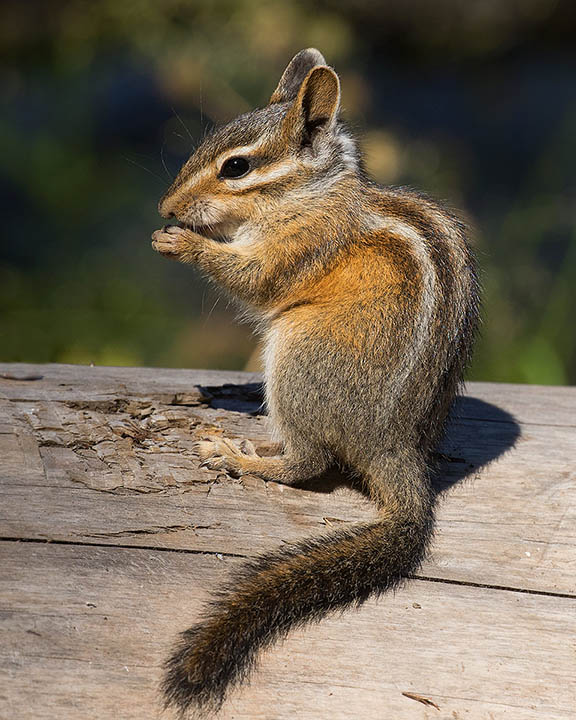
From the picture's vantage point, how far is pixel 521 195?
7477 mm

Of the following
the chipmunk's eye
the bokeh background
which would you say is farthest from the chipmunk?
the bokeh background

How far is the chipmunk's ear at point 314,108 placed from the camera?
2877mm

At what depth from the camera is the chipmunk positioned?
2250 millimetres

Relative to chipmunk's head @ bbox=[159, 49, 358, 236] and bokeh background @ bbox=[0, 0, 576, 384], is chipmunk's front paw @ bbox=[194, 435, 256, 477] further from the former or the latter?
bokeh background @ bbox=[0, 0, 576, 384]

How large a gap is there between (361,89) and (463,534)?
3777 mm

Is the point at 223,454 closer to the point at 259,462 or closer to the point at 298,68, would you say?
the point at 259,462

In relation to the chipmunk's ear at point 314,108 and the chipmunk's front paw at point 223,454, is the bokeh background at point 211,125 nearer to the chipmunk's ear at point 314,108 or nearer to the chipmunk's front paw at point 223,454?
the chipmunk's ear at point 314,108

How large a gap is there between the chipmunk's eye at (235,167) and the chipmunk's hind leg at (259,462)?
3.03 ft

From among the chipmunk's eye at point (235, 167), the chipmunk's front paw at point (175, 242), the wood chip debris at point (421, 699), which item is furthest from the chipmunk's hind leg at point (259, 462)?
the chipmunk's eye at point (235, 167)

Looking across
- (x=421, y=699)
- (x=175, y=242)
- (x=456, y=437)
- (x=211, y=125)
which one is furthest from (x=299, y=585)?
(x=211, y=125)

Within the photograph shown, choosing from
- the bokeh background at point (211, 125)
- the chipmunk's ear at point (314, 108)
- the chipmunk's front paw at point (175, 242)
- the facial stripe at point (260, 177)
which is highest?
the chipmunk's ear at point (314, 108)

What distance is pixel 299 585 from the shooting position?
2.26 m

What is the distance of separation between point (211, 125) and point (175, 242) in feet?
3.69

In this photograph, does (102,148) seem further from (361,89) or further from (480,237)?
(480,237)
